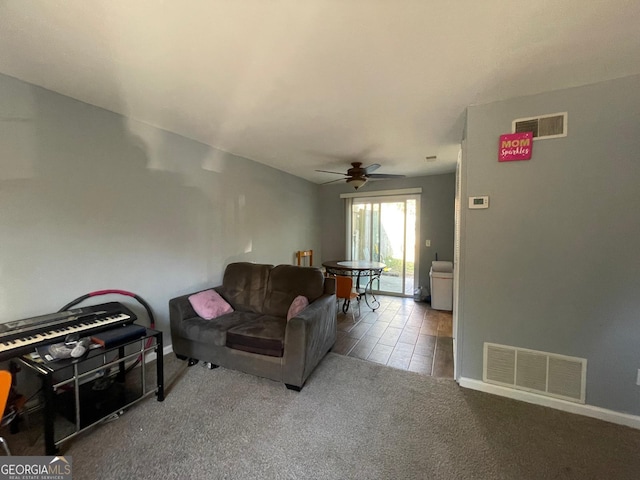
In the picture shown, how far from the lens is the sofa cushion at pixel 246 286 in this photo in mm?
2918

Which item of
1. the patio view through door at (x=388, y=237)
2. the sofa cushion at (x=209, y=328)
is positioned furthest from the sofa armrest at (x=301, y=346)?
the patio view through door at (x=388, y=237)

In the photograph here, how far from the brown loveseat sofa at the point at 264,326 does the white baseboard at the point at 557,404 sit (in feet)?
4.55

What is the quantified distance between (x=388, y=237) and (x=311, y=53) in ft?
14.3

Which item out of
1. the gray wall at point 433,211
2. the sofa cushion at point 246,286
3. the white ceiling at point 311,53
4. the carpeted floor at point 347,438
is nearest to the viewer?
the white ceiling at point 311,53

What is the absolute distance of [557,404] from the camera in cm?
190

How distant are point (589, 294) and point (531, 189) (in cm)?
86

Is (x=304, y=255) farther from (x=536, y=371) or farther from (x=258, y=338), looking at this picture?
(x=536, y=371)

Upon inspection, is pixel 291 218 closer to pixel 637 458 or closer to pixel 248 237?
pixel 248 237

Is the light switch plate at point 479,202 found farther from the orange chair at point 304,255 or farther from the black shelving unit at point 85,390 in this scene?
the orange chair at point 304,255

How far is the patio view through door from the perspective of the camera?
17.1 feet

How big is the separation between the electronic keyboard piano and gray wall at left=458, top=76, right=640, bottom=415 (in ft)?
9.65

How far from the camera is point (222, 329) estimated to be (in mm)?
2342

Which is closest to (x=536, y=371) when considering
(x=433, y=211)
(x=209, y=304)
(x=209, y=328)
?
(x=209, y=328)

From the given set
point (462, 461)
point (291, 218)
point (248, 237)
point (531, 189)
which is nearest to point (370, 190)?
point (291, 218)
